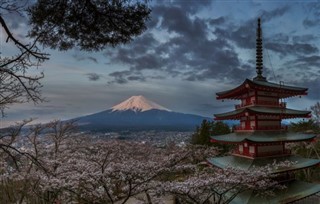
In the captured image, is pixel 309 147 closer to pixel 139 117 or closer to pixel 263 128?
pixel 263 128

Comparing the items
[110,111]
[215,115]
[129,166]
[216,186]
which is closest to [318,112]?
[215,115]

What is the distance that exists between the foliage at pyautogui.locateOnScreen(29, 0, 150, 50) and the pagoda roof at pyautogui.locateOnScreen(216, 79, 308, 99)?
909 cm

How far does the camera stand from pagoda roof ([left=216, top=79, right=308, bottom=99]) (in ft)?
40.7

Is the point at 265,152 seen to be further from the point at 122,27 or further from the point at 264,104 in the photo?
the point at 122,27

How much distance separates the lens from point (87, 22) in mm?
Result: 4098

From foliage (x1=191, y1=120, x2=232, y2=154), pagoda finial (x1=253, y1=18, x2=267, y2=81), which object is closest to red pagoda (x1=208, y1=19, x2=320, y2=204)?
pagoda finial (x1=253, y1=18, x2=267, y2=81)

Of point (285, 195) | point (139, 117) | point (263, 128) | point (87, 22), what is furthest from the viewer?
point (139, 117)

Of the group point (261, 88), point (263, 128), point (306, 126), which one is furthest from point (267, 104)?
point (306, 126)

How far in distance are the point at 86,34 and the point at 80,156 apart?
11.4m

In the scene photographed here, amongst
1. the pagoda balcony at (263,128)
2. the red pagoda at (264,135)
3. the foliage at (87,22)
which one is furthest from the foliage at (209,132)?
the foliage at (87,22)

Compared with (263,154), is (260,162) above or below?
below

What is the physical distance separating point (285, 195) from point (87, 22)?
1066 cm

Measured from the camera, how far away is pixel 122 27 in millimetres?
4207

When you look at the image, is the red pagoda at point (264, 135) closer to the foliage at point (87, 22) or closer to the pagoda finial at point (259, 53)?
the pagoda finial at point (259, 53)
